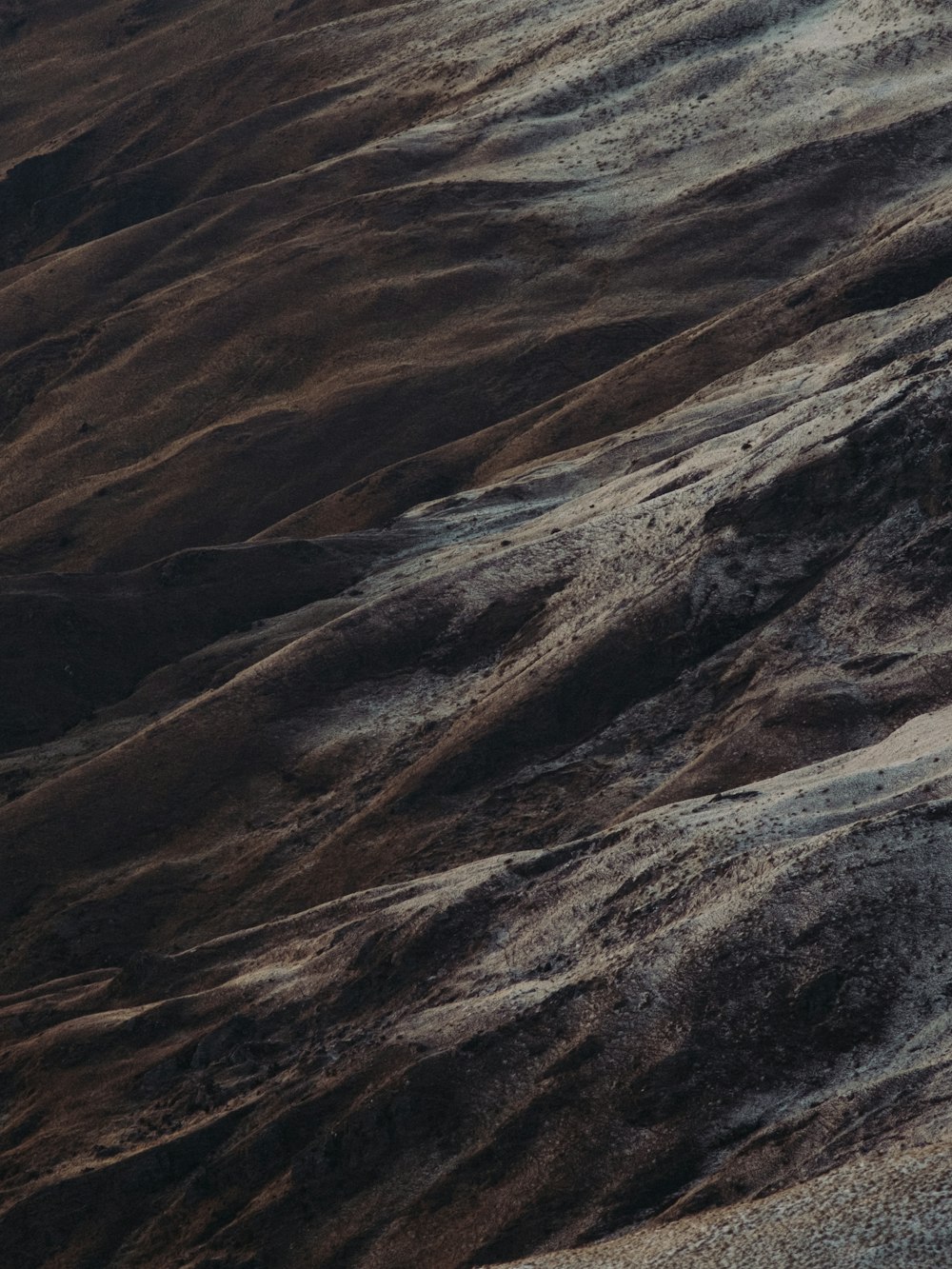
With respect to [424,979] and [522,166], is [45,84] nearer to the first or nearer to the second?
[522,166]

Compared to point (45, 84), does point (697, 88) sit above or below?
below

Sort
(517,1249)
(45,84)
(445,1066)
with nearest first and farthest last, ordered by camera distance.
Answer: (517,1249) → (445,1066) → (45,84)

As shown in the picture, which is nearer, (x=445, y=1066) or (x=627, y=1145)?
(x=627, y=1145)

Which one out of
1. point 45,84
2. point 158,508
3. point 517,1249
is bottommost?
point 517,1249

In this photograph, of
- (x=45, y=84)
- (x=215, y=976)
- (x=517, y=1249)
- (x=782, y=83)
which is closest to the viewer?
(x=517, y=1249)

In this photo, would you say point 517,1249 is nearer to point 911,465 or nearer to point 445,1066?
point 445,1066

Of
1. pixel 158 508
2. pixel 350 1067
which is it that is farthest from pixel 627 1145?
pixel 158 508
